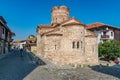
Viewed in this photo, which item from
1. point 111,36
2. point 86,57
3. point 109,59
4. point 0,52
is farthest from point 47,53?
point 111,36

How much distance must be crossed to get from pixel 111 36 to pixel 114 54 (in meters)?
12.3

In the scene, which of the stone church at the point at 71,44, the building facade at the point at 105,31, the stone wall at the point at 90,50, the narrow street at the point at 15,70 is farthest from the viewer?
the building facade at the point at 105,31

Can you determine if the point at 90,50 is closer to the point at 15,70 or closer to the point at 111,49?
the point at 111,49

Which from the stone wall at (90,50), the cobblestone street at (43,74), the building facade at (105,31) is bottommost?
the cobblestone street at (43,74)

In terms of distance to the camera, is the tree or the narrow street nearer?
the narrow street

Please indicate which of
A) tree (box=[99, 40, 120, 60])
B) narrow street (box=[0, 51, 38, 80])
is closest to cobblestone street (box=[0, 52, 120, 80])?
narrow street (box=[0, 51, 38, 80])

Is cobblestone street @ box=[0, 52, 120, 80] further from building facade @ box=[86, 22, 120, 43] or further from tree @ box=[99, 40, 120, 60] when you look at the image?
building facade @ box=[86, 22, 120, 43]

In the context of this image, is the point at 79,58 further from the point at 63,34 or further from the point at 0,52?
the point at 0,52

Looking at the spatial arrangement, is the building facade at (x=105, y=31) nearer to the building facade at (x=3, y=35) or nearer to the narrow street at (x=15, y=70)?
the building facade at (x=3, y=35)

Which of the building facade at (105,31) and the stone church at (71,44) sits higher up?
the building facade at (105,31)

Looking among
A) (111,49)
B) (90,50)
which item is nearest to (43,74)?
(90,50)

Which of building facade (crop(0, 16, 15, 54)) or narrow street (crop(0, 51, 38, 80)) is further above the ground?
building facade (crop(0, 16, 15, 54))

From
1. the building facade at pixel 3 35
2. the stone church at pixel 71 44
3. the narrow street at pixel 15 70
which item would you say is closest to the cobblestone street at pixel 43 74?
the narrow street at pixel 15 70

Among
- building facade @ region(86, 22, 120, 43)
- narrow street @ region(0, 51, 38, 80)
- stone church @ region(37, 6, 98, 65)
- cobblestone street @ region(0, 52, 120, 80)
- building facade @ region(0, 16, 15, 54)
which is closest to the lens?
narrow street @ region(0, 51, 38, 80)
